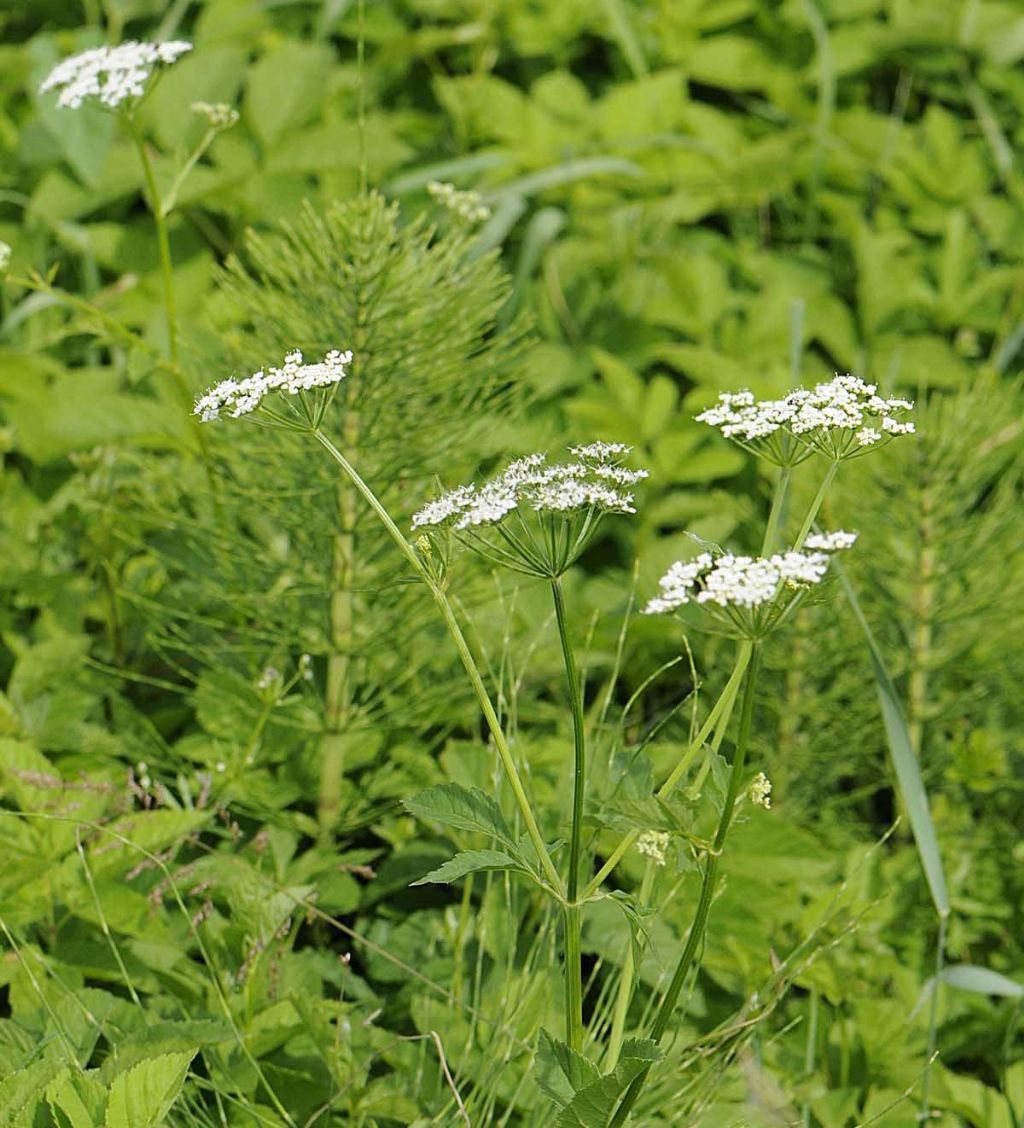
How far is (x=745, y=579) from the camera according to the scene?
92 centimetres

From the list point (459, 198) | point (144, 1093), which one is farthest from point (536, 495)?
point (459, 198)

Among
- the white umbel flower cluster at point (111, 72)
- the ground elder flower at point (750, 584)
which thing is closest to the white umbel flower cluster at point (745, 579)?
the ground elder flower at point (750, 584)

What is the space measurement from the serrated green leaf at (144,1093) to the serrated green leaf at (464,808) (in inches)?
11.6

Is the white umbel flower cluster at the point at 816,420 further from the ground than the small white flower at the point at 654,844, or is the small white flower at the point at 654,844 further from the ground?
the white umbel flower cluster at the point at 816,420

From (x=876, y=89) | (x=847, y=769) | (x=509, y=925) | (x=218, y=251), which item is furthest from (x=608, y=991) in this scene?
(x=876, y=89)

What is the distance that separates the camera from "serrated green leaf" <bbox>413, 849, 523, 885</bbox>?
946 mm

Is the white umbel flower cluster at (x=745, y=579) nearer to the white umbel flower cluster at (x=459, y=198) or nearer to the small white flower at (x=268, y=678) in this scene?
the small white flower at (x=268, y=678)

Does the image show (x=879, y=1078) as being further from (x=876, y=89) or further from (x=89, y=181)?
(x=876, y=89)

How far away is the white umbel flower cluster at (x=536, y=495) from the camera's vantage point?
99 centimetres

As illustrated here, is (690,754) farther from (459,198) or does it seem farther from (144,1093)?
(459,198)

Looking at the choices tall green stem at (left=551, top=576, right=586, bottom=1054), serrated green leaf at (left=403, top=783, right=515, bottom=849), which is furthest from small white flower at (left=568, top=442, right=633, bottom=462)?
serrated green leaf at (left=403, top=783, right=515, bottom=849)

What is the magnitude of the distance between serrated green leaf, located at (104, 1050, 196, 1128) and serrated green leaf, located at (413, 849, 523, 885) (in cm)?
30

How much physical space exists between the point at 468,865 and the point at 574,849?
0.10 meters

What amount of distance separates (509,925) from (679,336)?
1709 millimetres
